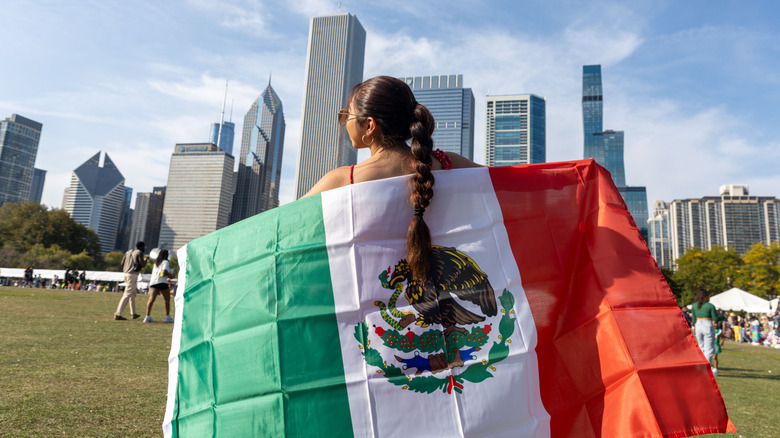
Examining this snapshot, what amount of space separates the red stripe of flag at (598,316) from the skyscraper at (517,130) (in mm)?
183521

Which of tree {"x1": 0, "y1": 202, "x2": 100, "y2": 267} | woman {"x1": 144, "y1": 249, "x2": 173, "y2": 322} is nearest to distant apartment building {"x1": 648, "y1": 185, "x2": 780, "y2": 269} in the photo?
tree {"x1": 0, "y1": 202, "x2": 100, "y2": 267}

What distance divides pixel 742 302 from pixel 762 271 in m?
23.7

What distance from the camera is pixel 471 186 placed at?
2.07 m

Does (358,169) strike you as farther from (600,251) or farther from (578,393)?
(578,393)

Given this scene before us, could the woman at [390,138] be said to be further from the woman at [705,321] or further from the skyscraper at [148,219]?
the skyscraper at [148,219]

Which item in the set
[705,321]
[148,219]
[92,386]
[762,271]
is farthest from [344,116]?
[148,219]

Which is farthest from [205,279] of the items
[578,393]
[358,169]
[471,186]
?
[578,393]

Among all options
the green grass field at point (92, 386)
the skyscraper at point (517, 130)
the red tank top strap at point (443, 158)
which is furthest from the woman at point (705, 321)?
the skyscraper at point (517, 130)

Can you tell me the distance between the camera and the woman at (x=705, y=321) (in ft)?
29.6

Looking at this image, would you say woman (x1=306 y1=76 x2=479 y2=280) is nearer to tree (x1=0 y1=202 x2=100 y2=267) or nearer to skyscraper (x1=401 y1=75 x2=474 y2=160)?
tree (x1=0 y1=202 x2=100 y2=267)

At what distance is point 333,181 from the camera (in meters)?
2.04

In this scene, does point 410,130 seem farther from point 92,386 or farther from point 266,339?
point 92,386

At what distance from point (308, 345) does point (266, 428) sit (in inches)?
13.3

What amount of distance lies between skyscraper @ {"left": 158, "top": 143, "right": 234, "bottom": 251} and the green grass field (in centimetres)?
16866
